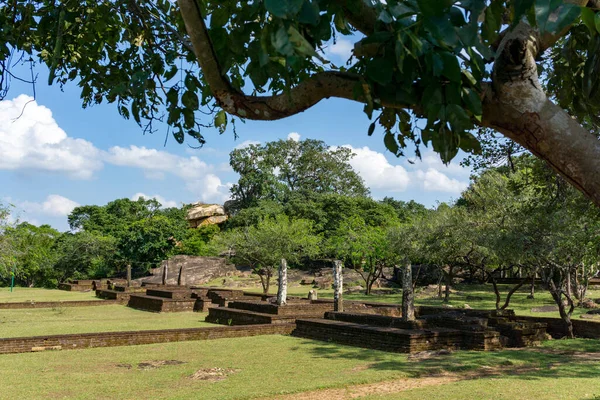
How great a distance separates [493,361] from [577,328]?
591cm

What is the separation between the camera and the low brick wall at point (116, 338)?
10906 mm

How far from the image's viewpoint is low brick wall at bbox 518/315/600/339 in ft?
47.5

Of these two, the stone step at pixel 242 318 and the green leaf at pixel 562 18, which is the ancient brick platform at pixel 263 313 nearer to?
the stone step at pixel 242 318

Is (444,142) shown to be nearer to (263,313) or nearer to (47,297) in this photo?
(263,313)

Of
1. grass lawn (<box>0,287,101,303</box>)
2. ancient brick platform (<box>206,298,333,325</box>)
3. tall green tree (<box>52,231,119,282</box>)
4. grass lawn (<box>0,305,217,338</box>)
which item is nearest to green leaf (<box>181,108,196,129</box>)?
grass lawn (<box>0,305,217,338</box>)

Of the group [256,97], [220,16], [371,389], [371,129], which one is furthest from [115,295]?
[371,129]

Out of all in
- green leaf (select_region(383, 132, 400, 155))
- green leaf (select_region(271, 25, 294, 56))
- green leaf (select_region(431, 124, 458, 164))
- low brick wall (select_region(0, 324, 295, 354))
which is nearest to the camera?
green leaf (select_region(271, 25, 294, 56))

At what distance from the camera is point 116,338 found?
39.0ft

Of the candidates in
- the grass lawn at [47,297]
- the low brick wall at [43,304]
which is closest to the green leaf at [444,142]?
the low brick wall at [43,304]

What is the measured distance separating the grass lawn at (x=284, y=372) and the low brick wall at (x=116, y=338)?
0.38 meters

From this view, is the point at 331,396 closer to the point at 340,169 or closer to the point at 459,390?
the point at 459,390

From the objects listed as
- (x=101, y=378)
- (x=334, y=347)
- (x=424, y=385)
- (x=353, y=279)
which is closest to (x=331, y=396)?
(x=424, y=385)

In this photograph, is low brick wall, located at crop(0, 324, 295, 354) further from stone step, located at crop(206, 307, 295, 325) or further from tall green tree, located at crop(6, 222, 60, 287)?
tall green tree, located at crop(6, 222, 60, 287)

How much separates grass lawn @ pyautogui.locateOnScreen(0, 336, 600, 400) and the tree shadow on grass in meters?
0.02
